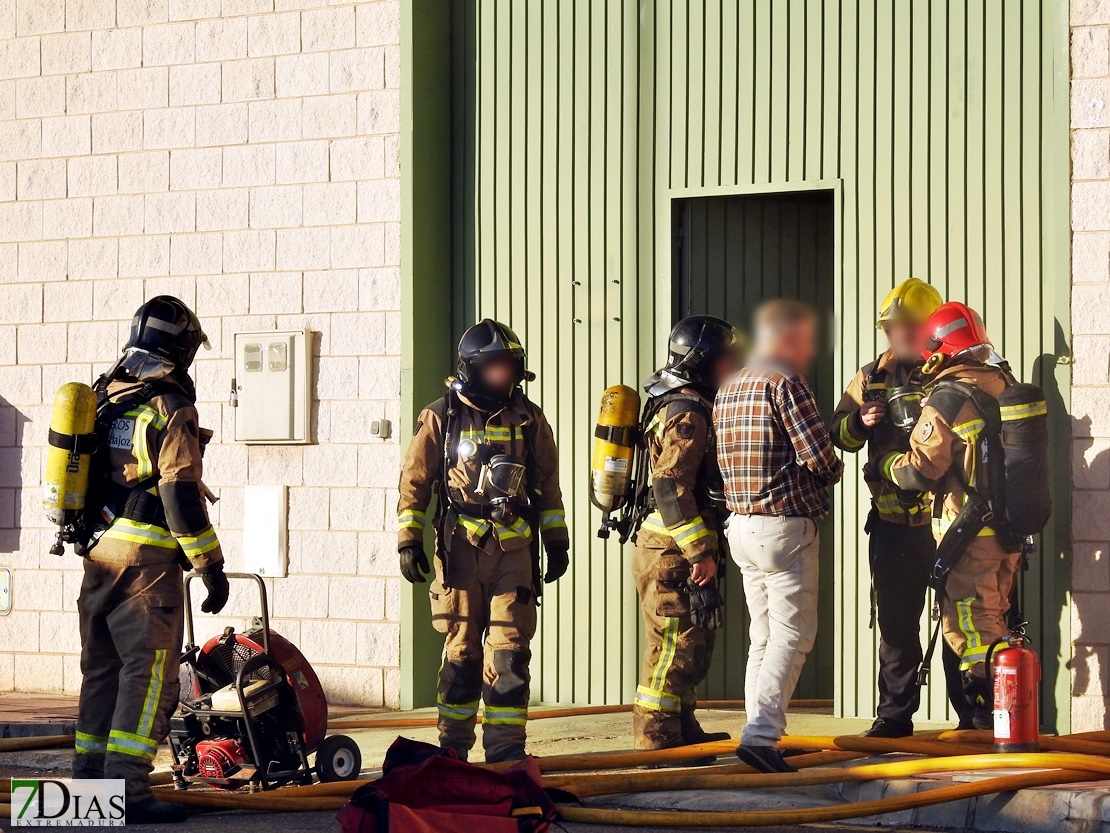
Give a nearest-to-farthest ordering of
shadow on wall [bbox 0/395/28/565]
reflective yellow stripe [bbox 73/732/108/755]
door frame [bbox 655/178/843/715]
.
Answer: reflective yellow stripe [bbox 73/732/108/755]
door frame [bbox 655/178/843/715]
shadow on wall [bbox 0/395/28/565]

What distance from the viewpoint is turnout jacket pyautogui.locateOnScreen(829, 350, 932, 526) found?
820cm

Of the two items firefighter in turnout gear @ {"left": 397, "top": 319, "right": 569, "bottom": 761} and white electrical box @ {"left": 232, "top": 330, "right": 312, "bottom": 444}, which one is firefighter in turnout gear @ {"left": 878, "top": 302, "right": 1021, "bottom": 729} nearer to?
firefighter in turnout gear @ {"left": 397, "top": 319, "right": 569, "bottom": 761}

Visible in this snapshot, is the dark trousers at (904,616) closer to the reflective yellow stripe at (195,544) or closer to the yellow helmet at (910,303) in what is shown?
the yellow helmet at (910,303)

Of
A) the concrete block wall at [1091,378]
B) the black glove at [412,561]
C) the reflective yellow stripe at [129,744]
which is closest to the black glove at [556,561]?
the black glove at [412,561]

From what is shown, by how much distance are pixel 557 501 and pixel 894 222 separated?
2737 millimetres

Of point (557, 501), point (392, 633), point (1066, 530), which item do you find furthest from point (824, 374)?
point (392, 633)

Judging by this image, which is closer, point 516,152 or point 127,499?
point 127,499

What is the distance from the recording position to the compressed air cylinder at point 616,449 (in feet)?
27.1

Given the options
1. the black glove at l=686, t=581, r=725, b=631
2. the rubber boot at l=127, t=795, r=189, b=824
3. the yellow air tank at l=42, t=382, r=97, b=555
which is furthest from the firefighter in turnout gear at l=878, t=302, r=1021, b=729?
the yellow air tank at l=42, t=382, r=97, b=555

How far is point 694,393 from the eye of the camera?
26.6 ft

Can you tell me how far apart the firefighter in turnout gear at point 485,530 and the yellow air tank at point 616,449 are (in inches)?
13.8

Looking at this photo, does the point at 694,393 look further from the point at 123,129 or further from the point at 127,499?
the point at 123,129

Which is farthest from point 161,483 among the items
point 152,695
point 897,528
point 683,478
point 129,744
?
point 897,528

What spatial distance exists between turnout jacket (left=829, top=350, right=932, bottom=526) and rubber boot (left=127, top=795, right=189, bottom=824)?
3.85 m
